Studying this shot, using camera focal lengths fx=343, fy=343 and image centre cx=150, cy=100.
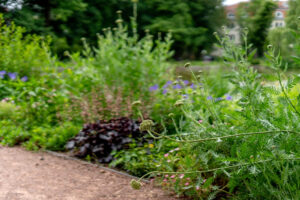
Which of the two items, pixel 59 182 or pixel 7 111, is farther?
pixel 7 111

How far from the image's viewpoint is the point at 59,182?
2955 millimetres

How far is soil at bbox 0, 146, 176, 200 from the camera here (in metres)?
2.68

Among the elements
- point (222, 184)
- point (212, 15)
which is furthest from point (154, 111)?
point (212, 15)

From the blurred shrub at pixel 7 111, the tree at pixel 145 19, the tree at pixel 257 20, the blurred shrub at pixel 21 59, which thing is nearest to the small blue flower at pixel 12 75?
the blurred shrub at pixel 21 59

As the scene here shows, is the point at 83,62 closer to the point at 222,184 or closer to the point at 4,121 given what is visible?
the point at 4,121

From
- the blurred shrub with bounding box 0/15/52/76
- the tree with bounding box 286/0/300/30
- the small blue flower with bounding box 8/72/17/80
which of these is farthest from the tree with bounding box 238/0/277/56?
the small blue flower with bounding box 8/72/17/80

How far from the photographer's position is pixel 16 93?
17.9ft

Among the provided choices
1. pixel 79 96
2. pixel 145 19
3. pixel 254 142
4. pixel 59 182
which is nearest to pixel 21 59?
pixel 79 96

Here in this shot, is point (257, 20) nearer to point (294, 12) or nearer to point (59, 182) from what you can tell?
point (294, 12)

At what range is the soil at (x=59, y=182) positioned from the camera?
2678 mm

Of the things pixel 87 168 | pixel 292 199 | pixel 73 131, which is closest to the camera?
pixel 292 199

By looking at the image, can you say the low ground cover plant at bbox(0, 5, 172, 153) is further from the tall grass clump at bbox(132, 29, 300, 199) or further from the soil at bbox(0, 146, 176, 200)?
the tall grass clump at bbox(132, 29, 300, 199)

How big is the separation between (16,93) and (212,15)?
2650 centimetres

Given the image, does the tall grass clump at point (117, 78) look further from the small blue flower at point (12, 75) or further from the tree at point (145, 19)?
the tree at point (145, 19)
